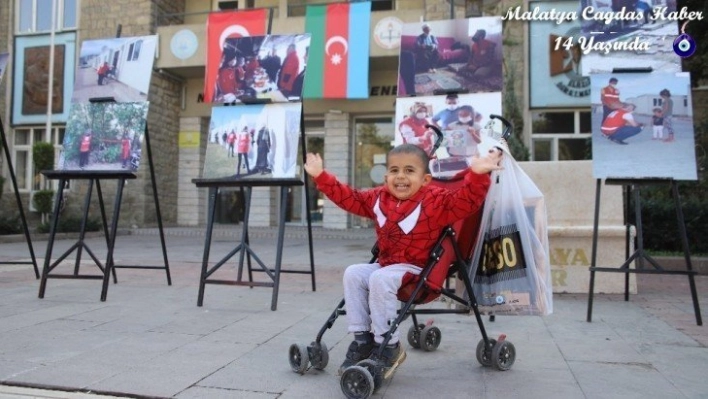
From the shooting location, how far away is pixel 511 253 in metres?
3.27

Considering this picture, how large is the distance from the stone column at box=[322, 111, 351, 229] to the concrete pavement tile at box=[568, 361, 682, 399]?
540 inches

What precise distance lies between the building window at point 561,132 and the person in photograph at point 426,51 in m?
10.2

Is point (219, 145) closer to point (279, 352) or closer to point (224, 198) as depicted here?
point (279, 352)

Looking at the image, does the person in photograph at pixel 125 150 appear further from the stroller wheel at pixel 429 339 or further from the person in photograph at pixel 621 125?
the person in photograph at pixel 621 125

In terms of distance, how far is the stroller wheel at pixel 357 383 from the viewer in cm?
261

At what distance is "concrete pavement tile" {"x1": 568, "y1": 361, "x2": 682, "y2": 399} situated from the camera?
2.82 metres

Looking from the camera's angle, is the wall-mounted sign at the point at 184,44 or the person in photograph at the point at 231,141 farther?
the wall-mounted sign at the point at 184,44

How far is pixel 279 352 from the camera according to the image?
3.58 meters

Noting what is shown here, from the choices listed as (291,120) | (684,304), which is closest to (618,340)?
(684,304)

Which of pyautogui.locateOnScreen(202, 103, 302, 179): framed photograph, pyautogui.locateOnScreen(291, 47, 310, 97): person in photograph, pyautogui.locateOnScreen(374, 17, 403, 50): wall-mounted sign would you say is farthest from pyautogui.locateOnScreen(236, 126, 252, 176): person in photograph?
pyautogui.locateOnScreen(374, 17, 403, 50): wall-mounted sign

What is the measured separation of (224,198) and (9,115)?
7.17 metres

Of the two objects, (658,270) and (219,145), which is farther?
(219,145)

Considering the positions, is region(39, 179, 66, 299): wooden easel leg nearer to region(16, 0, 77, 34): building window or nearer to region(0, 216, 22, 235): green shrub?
region(0, 216, 22, 235): green shrub

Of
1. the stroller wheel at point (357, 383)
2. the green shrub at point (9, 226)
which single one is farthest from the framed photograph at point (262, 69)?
the green shrub at point (9, 226)
